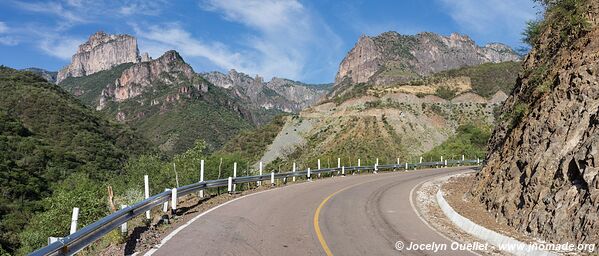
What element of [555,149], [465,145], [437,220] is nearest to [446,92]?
[465,145]

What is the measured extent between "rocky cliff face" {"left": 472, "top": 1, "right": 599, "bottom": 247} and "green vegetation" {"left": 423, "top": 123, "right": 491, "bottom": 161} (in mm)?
38025

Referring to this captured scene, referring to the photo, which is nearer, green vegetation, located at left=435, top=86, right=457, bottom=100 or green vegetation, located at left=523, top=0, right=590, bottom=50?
green vegetation, located at left=523, top=0, right=590, bottom=50

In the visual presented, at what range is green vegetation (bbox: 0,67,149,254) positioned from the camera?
37.3 meters

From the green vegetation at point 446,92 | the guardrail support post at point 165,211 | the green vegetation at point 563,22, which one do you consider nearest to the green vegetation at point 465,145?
the green vegetation at point 446,92

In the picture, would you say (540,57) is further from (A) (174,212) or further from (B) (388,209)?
(A) (174,212)

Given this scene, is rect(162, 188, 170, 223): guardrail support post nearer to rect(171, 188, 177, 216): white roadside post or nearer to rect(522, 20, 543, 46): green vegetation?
rect(171, 188, 177, 216): white roadside post

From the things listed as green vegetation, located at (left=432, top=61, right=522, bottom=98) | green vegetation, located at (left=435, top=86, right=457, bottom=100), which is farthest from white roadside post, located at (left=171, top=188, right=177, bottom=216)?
green vegetation, located at (left=432, top=61, right=522, bottom=98)

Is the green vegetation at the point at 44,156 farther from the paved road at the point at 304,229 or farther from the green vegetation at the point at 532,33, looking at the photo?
the green vegetation at the point at 532,33

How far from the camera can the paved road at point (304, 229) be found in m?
8.62

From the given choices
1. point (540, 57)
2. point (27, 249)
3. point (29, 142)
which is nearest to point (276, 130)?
point (29, 142)

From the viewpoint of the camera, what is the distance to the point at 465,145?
68.2m

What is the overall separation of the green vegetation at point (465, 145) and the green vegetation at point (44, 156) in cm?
4383

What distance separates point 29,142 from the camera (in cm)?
7969

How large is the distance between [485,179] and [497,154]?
3.97 feet
